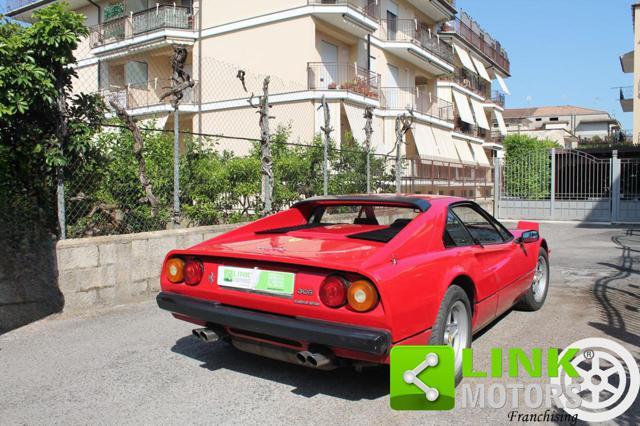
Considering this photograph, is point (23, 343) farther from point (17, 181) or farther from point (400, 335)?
point (400, 335)

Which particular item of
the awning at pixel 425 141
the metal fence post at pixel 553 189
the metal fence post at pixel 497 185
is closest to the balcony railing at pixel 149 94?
the awning at pixel 425 141

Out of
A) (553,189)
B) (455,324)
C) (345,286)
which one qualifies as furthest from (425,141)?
(345,286)

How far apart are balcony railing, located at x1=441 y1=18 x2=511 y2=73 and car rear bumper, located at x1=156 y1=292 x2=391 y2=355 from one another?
3454cm

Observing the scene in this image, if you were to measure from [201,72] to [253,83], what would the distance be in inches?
154

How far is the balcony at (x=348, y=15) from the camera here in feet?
69.4

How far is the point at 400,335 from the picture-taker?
10.6 ft

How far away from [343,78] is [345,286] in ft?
69.4

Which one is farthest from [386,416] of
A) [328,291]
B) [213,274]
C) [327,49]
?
[327,49]

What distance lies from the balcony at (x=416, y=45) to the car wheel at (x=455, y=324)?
2436cm

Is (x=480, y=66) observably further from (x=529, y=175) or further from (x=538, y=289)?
(x=538, y=289)

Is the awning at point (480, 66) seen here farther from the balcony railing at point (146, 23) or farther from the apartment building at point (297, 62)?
the balcony railing at point (146, 23)

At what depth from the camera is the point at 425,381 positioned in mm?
3443

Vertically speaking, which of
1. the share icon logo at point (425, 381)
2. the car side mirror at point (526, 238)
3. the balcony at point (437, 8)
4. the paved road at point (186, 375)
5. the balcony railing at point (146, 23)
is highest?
the balcony at point (437, 8)

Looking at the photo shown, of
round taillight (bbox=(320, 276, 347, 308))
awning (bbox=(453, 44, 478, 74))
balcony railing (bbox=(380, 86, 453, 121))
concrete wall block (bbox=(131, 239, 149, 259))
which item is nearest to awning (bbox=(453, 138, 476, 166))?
balcony railing (bbox=(380, 86, 453, 121))
